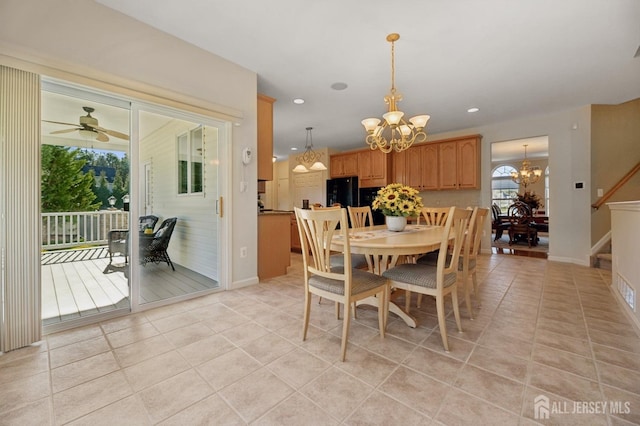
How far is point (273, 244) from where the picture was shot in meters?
3.65

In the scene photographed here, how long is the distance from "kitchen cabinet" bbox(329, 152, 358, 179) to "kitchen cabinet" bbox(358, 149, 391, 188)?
0.50 ft

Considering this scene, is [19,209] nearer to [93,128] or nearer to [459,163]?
[93,128]

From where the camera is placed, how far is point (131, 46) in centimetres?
230

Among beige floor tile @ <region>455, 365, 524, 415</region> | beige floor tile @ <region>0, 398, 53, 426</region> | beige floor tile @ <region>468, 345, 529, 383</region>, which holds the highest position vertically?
beige floor tile @ <region>468, 345, 529, 383</region>

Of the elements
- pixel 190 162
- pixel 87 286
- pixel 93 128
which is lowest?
pixel 87 286

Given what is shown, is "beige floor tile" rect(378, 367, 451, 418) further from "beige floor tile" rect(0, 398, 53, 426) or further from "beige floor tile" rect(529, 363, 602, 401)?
"beige floor tile" rect(0, 398, 53, 426)

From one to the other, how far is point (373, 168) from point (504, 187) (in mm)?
7029

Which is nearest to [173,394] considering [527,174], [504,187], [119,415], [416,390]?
[119,415]

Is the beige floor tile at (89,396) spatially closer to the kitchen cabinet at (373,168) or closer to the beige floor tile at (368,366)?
the beige floor tile at (368,366)

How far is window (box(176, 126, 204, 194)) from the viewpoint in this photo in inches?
131

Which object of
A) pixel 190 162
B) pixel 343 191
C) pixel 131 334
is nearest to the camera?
pixel 131 334

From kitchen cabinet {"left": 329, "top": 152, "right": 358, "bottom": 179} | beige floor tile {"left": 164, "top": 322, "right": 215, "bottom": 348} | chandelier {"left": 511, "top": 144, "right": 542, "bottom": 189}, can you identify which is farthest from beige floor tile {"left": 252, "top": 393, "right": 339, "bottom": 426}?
chandelier {"left": 511, "top": 144, "right": 542, "bottom": 189}

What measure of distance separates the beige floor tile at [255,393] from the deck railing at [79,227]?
1.88 meters

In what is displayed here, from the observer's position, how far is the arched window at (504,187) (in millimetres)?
9873
